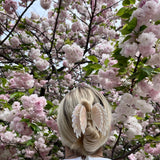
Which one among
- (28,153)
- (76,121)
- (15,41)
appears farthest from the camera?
(15,41)

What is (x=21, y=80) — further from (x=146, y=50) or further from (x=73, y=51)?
(x=146, y=50)

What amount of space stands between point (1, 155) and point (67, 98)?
1.79 metres

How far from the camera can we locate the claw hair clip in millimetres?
1105

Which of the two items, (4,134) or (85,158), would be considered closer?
(85,158)

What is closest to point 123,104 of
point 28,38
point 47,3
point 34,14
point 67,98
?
point 67,98

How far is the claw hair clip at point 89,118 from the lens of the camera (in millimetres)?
1105

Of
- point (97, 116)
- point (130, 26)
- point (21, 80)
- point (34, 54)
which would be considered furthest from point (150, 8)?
point (34, 54)

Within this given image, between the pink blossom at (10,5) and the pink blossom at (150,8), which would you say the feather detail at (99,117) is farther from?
the pink blossom at (10,5)

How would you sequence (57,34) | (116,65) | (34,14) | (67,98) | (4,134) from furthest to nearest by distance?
1. (57,34)
2. (34,14)
3. (4,134)
4. (116,65)
5. (67,98)

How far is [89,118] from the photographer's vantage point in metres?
1.20

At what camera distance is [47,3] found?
429 cm

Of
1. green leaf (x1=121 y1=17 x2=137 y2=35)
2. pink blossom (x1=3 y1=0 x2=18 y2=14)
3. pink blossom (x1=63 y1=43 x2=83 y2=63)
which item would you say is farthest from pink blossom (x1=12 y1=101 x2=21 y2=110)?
pink blossom (x1=3 y1=0 x2=18 y2=14)

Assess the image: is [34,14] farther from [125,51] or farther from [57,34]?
[125,51]

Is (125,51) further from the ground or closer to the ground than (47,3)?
closer to the ground
